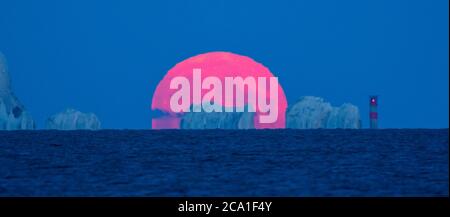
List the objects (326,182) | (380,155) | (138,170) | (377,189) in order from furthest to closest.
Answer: (380,155) < (138,170) < (326,182) < (377,189)

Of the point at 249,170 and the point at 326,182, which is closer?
the point at 326,182

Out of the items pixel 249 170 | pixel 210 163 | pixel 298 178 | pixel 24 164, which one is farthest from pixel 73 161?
pixel 298 178

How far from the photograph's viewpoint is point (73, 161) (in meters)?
68.1

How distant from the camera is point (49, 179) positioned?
49.8 m

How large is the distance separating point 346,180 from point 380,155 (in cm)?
2931

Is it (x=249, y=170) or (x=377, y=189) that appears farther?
(x=249, y=170)
